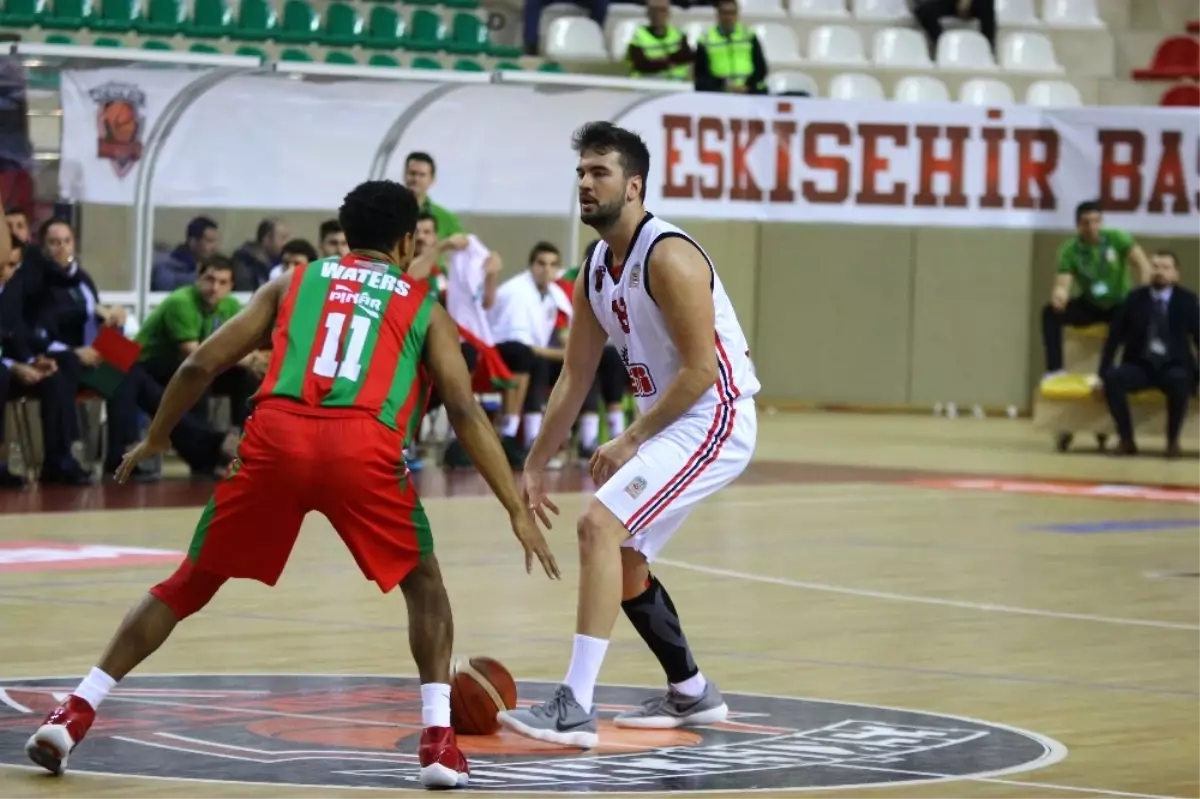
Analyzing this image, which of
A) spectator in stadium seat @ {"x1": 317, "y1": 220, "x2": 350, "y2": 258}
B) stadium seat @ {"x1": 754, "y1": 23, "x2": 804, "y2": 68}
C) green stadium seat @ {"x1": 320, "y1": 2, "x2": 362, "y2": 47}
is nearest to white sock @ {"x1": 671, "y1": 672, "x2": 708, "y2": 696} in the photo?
spectator in stadium seat @ {"x1": 317, "y1": 220, "x2": 350, "y2": 258}

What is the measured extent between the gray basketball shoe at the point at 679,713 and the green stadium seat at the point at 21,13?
51.5 feet

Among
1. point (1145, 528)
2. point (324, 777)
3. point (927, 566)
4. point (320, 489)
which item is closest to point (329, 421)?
point (320, 489)

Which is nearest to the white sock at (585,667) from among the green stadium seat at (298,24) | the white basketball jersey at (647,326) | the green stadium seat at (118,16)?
the white basketball jersey at (647,326)

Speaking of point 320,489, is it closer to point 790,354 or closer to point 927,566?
point 927,566

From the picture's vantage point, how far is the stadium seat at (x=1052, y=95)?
89.1 feet

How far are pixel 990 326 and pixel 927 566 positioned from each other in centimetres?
1360

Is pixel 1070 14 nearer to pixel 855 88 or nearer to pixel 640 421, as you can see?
pixel 855 88

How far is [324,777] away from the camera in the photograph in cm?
640

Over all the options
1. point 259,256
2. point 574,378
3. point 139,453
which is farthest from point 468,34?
point 139,453

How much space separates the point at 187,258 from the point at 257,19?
5.92 metres

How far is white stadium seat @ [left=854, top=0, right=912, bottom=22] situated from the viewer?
91.3 ft

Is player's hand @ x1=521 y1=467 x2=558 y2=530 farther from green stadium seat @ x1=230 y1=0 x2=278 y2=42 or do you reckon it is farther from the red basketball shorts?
green stadium seat @ x1=230 y1=0 x2=278 y2=42

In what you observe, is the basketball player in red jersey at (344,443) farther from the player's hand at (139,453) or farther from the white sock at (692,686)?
the white sock at (692,686)

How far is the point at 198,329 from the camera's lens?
16.2m
